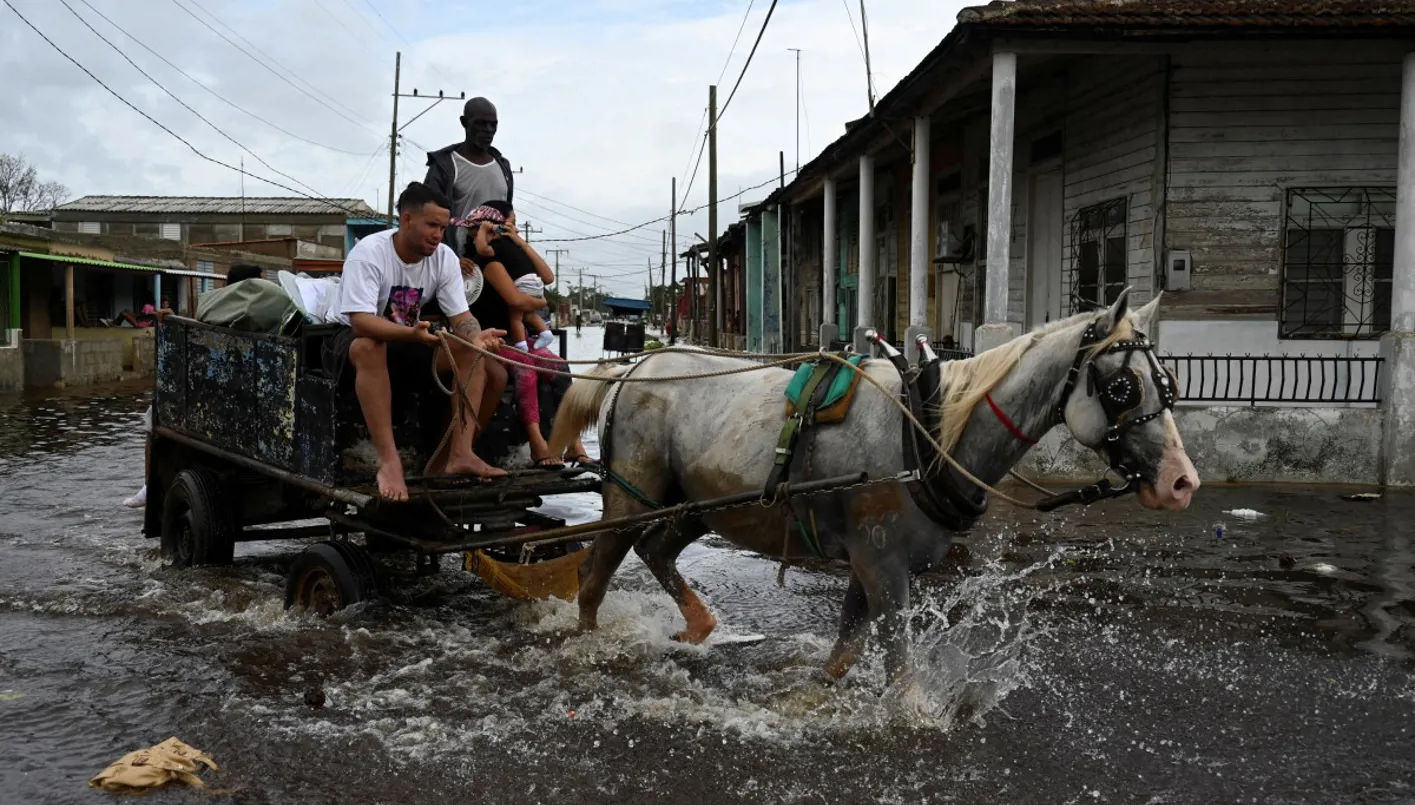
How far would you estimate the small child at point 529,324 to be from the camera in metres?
6.45

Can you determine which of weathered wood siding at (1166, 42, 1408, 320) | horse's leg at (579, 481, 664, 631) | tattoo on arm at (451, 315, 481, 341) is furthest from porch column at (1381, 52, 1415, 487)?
tattoo on arm at (451, 315, 481, 341)

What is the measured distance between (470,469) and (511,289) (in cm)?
121

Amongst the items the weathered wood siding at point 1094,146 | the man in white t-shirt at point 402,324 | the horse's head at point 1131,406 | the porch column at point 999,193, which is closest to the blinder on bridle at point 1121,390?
the horse's head at point 1131,406

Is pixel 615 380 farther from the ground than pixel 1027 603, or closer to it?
farther from the ground

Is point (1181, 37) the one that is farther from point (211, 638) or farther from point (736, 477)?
point (211, 638)

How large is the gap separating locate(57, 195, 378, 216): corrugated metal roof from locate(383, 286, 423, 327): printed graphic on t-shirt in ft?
182

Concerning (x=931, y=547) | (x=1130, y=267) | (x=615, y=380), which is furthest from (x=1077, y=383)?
(x=1130, y=267)

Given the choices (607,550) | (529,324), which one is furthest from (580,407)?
(529,324)

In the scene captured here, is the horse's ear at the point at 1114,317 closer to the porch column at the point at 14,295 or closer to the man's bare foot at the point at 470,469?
the man's bare foot at the point at 470,469

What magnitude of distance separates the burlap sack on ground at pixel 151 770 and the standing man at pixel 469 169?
3328 mm

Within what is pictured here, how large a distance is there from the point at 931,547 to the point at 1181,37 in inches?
328

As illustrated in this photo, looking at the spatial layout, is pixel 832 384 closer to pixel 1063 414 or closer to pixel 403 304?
pixel 1063 414

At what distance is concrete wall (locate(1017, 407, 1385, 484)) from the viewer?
10.8 metres

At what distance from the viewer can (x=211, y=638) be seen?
571 centimetres
